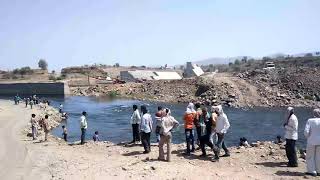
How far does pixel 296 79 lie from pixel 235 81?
966 centimetres

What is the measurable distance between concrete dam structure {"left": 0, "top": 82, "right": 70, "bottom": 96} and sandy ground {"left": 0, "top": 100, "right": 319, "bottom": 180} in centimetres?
6566

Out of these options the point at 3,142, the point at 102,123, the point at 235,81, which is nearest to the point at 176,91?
the point at 235,81

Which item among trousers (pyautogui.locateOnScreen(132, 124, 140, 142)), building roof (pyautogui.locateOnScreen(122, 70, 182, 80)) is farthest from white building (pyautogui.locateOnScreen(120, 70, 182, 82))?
trousers (pyautogui.locateOnScreen(132, 124, 140, 142))

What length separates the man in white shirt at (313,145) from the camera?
13.6 metres

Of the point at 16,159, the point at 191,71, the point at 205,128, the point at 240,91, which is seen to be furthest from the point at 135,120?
the point at 191,71

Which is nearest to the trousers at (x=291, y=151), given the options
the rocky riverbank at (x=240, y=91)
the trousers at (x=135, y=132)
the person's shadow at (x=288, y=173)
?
the person's shadow at (x=288, y=173)

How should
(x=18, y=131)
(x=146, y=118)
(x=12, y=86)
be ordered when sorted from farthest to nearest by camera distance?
(x=12, y=86), (x=18, y=131), (x=146, y=118)

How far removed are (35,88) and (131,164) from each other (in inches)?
2990

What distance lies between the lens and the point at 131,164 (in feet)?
50.4

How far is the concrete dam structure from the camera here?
84.4 m

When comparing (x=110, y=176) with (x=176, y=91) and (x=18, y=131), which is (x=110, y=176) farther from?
(x=176, y=91)

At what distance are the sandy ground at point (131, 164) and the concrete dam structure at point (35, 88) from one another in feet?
215

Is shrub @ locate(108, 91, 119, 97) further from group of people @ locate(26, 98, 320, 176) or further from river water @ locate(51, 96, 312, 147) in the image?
group of people @ locate(26, 98, 320, 176)

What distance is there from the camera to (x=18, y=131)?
27.5m
